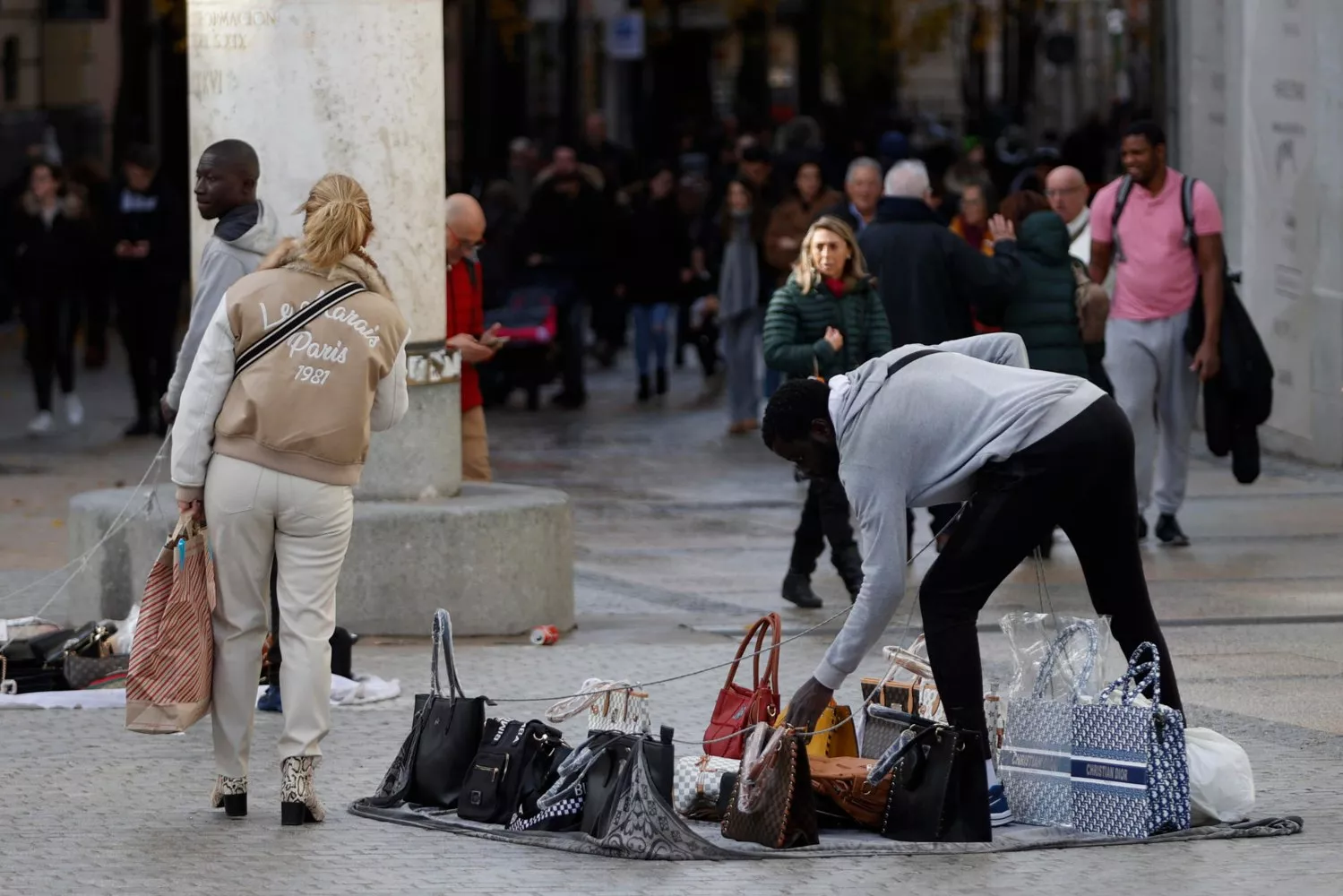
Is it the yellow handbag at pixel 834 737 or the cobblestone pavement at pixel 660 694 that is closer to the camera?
the cobblestone pavement at pixel 660 694

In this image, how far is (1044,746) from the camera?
668cm

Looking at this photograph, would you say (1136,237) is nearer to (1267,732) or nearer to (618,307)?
(1267,732)

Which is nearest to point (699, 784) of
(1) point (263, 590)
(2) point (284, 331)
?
(1) point (263, 590)

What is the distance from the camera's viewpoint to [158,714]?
6.74 metres

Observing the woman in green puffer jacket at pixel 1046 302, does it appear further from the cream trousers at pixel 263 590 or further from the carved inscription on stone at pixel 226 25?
the cream trousers at pixel 263 590

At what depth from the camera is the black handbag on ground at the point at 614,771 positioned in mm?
6371

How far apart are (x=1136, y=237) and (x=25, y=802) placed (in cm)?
637

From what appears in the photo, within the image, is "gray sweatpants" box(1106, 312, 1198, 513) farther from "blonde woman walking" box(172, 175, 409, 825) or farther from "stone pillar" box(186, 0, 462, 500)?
"blonde woman walking" box(172, 175, 409, 825)

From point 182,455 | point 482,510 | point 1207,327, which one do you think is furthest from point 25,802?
point 1207,327

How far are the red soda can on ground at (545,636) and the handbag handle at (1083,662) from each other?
10.7ft

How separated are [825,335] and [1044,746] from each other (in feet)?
13.2

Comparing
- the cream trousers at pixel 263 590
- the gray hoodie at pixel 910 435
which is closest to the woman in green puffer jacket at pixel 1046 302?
the gray hoodie at pixel 910 435

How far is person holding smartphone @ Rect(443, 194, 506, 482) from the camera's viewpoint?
427 inches

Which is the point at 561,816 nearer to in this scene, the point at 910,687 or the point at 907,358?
the point at 910,687
